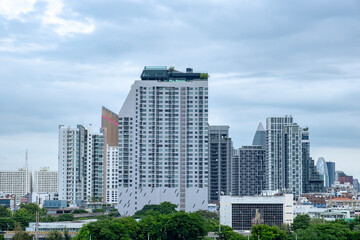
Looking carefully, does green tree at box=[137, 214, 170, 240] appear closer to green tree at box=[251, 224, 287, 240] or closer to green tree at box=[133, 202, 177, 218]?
green tree at box=[251, 224, 287, 240]

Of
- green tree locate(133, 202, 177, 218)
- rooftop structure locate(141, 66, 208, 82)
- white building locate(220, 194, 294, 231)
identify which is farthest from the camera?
rooftop structure locate(141, 66, 208, 82)

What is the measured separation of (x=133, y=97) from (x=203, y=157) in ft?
74.5

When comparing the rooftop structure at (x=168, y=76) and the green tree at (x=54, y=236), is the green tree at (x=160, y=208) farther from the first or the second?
the green tree at (x=54, y=236)

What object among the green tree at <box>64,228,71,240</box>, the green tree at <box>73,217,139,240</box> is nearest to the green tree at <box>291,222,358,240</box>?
the green tree at <box>73,217,139,240</box>

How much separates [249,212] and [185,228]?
118 feet

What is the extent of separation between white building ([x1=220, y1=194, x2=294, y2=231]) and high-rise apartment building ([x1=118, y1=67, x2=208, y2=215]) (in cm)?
3381

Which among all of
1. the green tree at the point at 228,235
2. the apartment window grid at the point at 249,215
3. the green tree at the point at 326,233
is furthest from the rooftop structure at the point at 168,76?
the green tree at the point at 326,233

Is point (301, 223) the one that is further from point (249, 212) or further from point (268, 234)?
point (268, 234)

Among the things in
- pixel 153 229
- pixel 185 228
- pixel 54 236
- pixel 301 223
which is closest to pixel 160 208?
pixel 301 223

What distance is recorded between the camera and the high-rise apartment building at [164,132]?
179m

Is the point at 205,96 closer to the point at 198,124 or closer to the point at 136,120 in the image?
the point at 198,124

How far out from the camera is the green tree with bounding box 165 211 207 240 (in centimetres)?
11112

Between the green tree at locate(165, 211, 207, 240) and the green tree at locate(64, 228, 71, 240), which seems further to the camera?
the green tree at locate(64, 228, 71, 240)

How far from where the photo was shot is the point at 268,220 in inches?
5689
